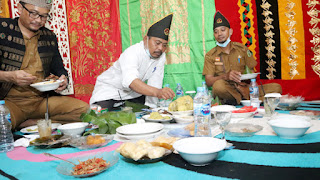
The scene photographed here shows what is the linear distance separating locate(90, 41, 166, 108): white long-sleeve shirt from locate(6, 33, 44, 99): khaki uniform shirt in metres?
0.83

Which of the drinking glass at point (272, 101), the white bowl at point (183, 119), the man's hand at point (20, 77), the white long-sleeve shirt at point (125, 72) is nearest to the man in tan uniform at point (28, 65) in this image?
the man's hand at point (20, 77)

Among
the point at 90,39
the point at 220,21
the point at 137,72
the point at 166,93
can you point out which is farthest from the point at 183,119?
the point at 90,39

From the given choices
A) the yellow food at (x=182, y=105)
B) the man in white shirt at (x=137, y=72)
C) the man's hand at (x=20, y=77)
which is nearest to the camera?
the yellow food at (x=182, y=105)

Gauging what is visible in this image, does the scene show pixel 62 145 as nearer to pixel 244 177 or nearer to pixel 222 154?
pixel 222 154

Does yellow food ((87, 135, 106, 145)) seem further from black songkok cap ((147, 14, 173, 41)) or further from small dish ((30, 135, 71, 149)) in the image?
black songkok cap ((147, 14, 173, 41))

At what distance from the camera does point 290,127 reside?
4.11 feet

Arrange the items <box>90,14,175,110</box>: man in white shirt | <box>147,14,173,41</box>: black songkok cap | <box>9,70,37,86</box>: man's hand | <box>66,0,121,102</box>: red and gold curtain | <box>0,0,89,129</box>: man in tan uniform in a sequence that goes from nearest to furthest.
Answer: <box>9,70,37,86</box>: man's hand, <box>0,0,89,129</box>: man in tan uniform, <box>90,14,175,110</box>: man in white shirt, <box>147,14,173,41</box>: black songkok cap, <box>66,0,121,102</box>: red and gold curtain

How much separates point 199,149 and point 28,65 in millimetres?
2379

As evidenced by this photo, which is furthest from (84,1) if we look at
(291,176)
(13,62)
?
(291,176)

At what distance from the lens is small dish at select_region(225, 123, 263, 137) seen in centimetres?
139

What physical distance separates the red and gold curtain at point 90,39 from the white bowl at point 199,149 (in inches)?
138

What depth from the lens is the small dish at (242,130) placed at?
4.57 ft

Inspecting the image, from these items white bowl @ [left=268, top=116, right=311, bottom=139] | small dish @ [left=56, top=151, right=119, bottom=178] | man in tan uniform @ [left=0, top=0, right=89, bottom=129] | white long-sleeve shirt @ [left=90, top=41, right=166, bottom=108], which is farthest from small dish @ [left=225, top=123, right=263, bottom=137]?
man in tan uniform @ [left=0, top=0, right=89, bottom=129]

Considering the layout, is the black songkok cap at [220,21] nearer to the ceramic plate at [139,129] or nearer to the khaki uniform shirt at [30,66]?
the ceramic plate at [139,129]
